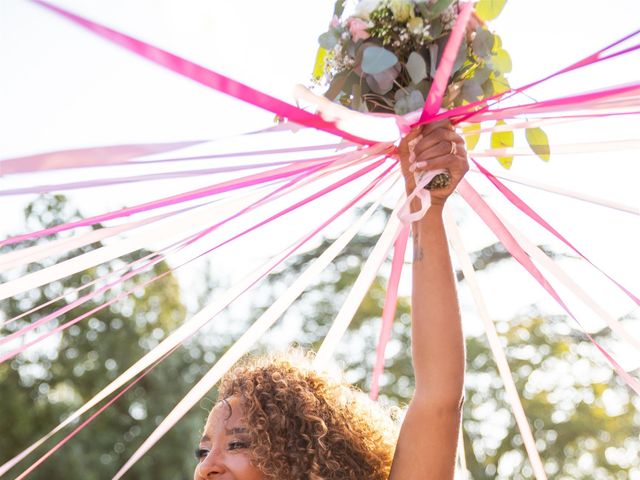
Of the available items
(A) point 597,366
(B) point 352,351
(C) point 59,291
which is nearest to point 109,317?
(C) point 59,291

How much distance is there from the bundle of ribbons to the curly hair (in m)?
0.47

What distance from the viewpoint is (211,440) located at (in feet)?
10.4

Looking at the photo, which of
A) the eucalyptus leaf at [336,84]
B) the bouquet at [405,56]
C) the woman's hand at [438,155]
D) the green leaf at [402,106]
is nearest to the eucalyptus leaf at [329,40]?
the bouquet at [405,56]

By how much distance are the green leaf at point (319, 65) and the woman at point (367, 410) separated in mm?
496

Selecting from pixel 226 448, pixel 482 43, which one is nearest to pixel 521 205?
pixel 482 43

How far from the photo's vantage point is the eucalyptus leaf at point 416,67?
9.36ft

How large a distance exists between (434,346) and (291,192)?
83cm

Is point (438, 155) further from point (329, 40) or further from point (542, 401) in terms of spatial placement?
point (542, 401)

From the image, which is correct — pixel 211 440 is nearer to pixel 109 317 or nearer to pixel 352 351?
pixel 352 351

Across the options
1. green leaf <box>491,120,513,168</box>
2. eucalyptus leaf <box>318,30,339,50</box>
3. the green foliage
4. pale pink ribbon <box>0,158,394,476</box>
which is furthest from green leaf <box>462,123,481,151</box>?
the green foliage

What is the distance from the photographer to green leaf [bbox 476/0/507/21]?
303cm

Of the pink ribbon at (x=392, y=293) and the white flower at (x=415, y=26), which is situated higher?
the white flower at (x=415, y=26)

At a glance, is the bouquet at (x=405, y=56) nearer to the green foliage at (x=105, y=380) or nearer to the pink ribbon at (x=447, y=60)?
the pink ribbon at (x=447, y=60)

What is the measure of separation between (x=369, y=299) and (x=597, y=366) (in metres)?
4.90
